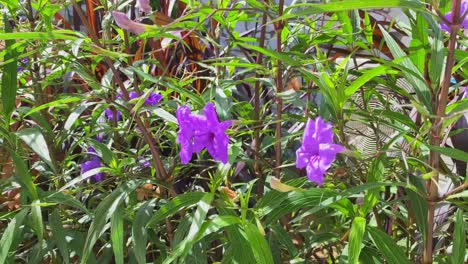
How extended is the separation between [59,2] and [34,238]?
1.55 feet

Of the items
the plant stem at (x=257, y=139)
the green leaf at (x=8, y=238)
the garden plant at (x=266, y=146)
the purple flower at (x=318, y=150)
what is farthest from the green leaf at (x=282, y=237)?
the green leaf at (x=8, y=238)

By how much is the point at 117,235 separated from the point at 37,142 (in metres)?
0.18

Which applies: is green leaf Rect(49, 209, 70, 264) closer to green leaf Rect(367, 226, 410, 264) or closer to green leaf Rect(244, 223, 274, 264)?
green leaf Rect(244, 223, 274, 264)

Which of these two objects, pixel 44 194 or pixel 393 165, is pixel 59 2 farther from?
pixel 393 165

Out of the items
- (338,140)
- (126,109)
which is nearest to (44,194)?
(126,109)

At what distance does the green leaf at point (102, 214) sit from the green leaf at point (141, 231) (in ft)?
0.16

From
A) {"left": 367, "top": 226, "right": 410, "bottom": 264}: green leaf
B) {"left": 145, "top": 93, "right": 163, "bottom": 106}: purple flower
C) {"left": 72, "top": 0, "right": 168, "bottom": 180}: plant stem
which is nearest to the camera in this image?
{"left": 367, "top": 226, "right": 410, "bottom": 264}: green leaf

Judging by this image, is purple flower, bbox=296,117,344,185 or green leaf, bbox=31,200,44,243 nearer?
purple flower, bbox=296,117,344,185

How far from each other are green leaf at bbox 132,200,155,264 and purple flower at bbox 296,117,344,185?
28cm

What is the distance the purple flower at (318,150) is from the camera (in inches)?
26.7

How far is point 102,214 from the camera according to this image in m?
0.85

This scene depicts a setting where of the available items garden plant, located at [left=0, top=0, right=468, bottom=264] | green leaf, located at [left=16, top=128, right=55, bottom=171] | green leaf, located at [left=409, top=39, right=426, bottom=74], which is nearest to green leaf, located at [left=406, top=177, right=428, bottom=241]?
garden plant, located at [left=0, top=0, right=468, bottom=264]

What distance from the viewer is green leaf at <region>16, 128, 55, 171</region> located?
0.86m

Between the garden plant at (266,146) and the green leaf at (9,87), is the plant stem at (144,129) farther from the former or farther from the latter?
the green leaf at (9,87)
